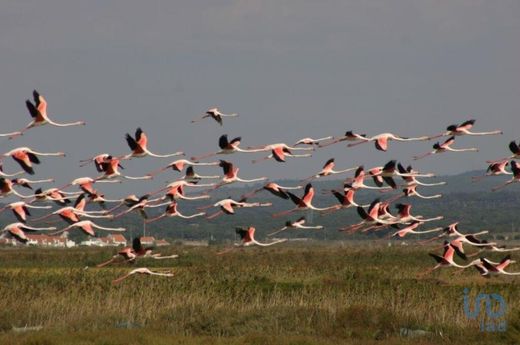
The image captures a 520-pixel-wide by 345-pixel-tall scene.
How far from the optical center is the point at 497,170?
29609mm

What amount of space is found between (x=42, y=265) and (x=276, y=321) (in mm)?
46666

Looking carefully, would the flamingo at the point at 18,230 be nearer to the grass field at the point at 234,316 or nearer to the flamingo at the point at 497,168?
the grass field at the point at 234,316

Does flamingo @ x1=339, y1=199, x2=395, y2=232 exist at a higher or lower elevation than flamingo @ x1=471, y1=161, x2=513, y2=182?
lower

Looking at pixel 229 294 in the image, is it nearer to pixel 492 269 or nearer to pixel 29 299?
pixel 29 299

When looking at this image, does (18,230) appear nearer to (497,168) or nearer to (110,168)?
(110,168)

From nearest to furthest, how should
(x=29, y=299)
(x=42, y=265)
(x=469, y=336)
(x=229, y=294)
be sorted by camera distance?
(x=469, y=336) → (x=29, y=299) → (x=229, y=294) → (x=42, y=265)

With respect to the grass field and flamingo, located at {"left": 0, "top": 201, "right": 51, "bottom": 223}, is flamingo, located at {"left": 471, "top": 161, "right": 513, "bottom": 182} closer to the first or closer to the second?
the grass field

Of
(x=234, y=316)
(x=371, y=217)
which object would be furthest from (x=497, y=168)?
(x=234, y=316)

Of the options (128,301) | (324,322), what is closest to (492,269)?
(324,322)

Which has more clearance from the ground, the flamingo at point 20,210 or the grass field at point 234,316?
the flamingo at point 20,210

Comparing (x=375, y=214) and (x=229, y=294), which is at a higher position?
(x=375, y=214)

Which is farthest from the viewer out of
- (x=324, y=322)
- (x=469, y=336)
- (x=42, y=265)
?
(x=42, y=265)

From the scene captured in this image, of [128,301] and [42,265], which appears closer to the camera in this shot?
[128,301]

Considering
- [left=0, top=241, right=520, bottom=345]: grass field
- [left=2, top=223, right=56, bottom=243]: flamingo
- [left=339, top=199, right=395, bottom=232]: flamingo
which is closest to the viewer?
[left=0, top=241, right=520, bottom=345]: grass field
